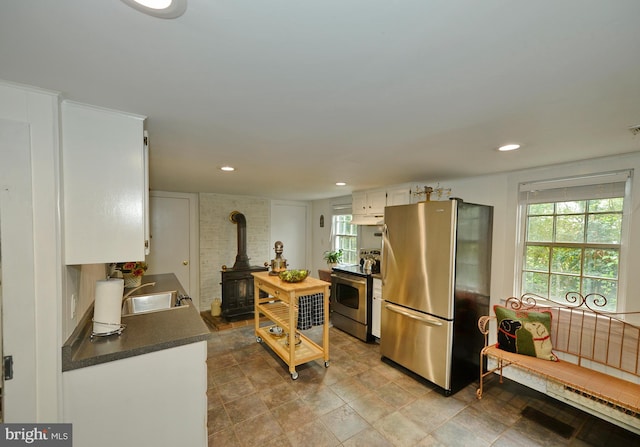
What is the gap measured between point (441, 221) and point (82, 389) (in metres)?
2.73

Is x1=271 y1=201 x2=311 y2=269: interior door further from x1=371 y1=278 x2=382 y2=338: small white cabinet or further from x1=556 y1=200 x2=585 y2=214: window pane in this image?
x1=556 y1=200 x2=585 y2=214: window pane

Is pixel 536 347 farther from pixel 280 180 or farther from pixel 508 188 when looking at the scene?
pixel 280 180

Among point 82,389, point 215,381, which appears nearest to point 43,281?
point 82,389

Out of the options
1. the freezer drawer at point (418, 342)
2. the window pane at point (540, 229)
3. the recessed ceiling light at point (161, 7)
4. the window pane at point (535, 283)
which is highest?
the recessed ceiling light at point (161, 7)

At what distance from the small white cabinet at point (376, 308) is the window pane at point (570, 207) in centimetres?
199

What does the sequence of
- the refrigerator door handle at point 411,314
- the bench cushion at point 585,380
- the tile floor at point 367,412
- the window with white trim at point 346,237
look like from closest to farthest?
the bench cushion at point 585,380
the tile floor at point 367,412
the refrigerator door handle at point 411,314
the window with white trim at point 346,237

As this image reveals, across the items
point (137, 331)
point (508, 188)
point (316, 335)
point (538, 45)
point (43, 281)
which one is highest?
point (538, 45)

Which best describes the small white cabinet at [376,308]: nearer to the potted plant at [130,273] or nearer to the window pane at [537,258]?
the window pane at [537,258]

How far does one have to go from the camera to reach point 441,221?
247 centimetres

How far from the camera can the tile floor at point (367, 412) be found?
6.40 ft

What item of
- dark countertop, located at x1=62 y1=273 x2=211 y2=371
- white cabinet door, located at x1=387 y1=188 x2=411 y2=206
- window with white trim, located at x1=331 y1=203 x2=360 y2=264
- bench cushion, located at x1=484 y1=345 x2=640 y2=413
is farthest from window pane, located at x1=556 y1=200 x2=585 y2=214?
dark countertop, located at x1=62 y1=273 x2=211 y2=371

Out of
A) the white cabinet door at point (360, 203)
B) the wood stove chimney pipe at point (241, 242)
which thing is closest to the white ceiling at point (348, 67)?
the white cabinet door at point (360, 203)

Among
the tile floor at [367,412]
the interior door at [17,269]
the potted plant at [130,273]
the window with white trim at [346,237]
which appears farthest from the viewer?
the window with white trim at [346,237]

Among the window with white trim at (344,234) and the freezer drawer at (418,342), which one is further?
the window with white trim at (344,234)
